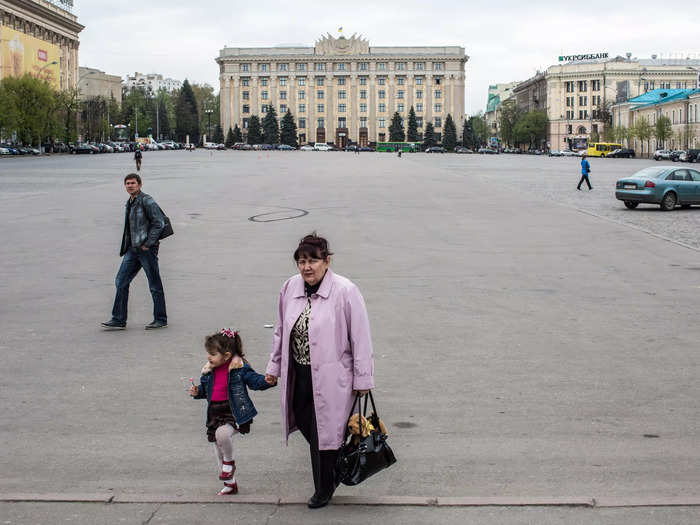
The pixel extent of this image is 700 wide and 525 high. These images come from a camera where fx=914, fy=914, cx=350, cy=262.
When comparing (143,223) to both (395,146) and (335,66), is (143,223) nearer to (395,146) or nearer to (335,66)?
(395,146)

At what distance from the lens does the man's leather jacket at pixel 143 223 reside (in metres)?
10.3

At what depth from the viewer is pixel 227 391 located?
17.4 feet

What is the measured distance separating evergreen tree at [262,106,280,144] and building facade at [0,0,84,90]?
3842 centimetres

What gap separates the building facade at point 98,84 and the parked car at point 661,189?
153870 millimetres

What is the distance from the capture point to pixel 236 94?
192 m

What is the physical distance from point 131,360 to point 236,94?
187596 mm

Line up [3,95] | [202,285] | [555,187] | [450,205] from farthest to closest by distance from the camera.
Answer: [3,95] < [555,187] < [450,205] < [202,285]

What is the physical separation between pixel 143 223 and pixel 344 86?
182622 mm

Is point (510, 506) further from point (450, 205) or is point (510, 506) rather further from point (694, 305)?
point (450, 205)

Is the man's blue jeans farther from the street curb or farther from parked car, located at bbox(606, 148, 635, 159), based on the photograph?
parked car, located at bbox(606, 148, 635, 159)

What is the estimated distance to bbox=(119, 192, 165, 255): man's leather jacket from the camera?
10.3 m

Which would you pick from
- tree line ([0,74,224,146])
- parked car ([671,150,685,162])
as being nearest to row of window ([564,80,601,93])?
tree line ([0,74,224,146])

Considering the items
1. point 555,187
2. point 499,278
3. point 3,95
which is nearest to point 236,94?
point 3,95

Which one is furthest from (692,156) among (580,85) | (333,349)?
(580,85)
